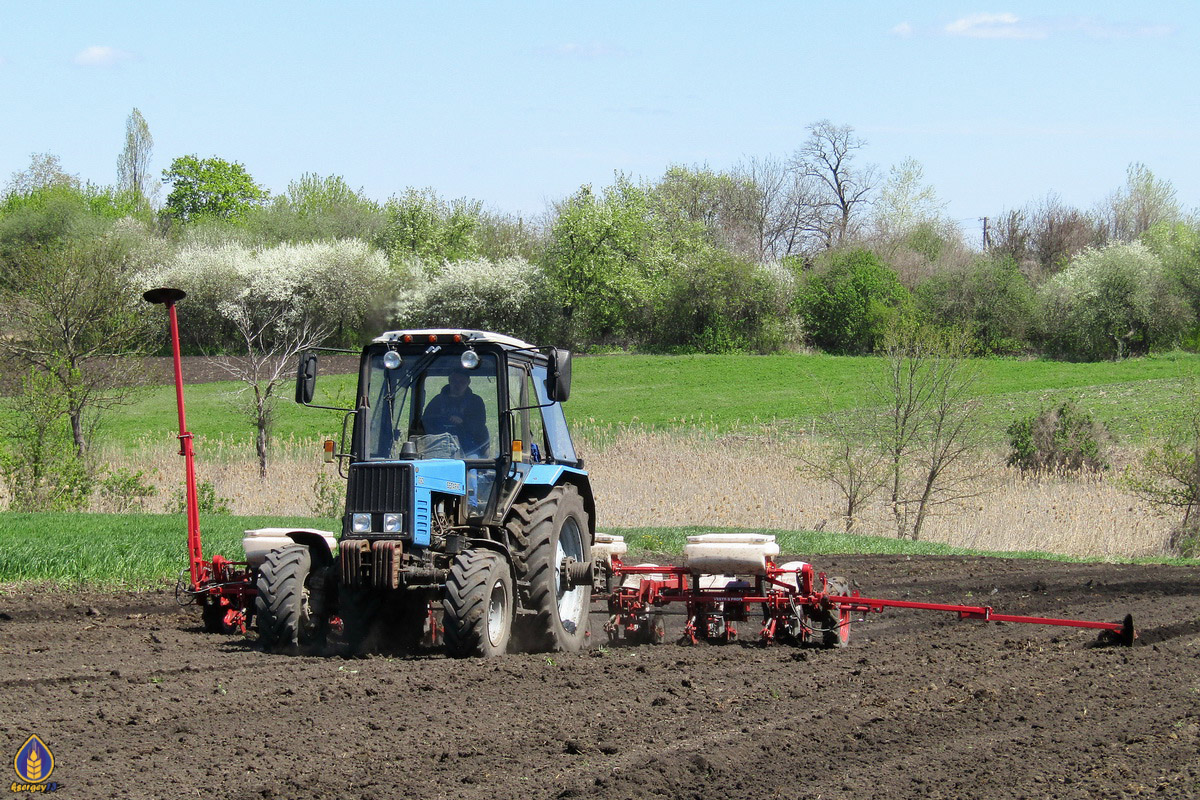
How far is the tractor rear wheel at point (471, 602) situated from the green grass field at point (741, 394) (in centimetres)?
2148

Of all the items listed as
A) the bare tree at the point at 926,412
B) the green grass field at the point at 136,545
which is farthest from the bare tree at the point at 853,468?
the green grass field at the point at 136,545

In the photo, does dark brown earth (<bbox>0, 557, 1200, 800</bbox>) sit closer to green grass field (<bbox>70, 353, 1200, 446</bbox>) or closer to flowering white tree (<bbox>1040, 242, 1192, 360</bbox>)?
green grass field (<bbox>70, 353, 1200, 446</bbox>)

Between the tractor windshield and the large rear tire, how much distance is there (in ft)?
2.08

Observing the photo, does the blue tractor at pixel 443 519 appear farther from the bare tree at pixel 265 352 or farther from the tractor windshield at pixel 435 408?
the bare tree at pixel 265 352

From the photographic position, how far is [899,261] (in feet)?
187

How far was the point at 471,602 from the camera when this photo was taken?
7414mm

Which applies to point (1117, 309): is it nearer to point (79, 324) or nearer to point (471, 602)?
point (79, 324)

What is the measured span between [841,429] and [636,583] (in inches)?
469

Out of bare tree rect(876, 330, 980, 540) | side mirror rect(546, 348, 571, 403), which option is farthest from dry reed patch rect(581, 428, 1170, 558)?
side mirror rect(546, 348, 571, 403)

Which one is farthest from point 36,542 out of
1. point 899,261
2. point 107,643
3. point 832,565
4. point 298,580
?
point 899,261

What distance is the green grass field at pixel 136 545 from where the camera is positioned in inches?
463

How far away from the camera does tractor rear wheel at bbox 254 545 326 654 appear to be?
7691mm

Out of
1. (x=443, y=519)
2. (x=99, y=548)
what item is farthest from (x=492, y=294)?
(x=443, y=519)

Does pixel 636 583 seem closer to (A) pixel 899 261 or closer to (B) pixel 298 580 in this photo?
(B) pixel 298 580
